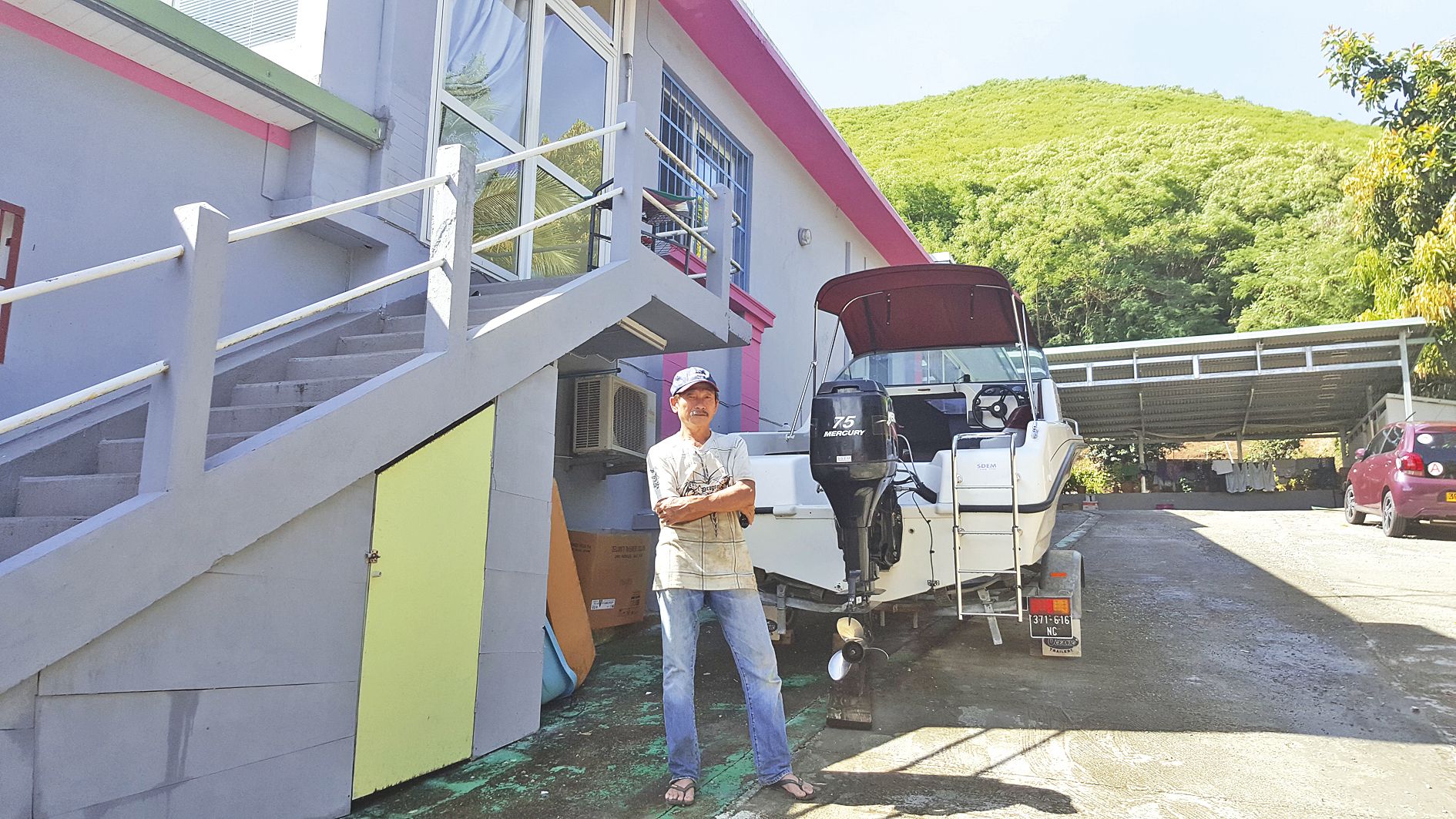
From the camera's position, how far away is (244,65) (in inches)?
177

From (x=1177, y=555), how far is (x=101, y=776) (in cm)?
1017

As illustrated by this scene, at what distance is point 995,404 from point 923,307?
923 mm

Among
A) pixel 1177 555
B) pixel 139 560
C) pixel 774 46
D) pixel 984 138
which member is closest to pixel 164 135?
pixel 139 560

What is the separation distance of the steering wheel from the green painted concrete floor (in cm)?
188

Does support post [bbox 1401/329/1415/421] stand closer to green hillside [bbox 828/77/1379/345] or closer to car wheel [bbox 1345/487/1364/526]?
car wheel [bbox 1345/487/1364/526]

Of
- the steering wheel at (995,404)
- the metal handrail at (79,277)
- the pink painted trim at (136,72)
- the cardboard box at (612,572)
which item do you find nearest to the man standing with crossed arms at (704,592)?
the metal handrail at (79,277)

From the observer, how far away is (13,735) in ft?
7.94

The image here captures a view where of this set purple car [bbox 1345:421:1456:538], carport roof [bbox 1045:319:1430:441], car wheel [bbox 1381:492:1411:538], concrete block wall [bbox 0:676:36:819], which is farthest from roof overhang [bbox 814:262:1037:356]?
carport roof [bbox 1045:319:1430:441]

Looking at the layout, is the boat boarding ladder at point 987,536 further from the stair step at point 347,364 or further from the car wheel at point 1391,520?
the car wheel at point 1391,520

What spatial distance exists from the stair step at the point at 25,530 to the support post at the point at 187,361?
534mm

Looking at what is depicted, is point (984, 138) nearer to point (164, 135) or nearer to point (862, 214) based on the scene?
point (862, 214)

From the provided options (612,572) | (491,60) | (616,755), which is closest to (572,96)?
(491,60)

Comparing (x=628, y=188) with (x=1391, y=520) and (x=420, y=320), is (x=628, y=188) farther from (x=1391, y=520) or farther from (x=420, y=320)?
(x=1391, y=520)

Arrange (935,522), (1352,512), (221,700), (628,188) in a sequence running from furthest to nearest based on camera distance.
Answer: (1352,512) < (628,188) < (935,522) < (221,700)
